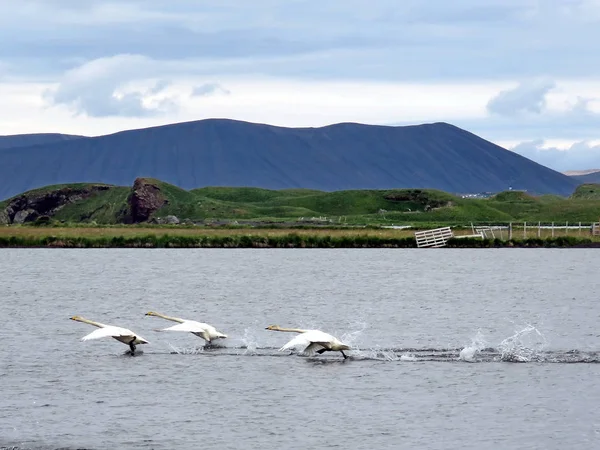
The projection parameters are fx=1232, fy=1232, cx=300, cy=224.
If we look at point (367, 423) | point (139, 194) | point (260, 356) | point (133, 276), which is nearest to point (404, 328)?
point (260, 356)

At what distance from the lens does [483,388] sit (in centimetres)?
2964

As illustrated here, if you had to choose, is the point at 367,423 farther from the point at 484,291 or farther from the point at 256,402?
the point at 484,291

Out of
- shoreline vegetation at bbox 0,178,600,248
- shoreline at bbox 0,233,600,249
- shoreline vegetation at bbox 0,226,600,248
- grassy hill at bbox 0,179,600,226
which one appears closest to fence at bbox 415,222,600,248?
shoreline vegetation at bbox 0,178,600,248

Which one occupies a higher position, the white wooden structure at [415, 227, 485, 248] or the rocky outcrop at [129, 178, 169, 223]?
the rocky outcrop at [129, 178, 169, 223]

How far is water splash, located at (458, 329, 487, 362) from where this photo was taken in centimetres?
3431

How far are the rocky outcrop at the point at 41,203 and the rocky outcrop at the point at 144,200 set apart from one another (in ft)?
37.2

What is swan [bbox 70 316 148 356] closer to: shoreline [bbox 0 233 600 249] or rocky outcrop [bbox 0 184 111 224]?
shoreline [bbox 0 233 600 249]

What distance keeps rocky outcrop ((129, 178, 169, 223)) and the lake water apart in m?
75.7

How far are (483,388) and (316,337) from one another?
16.8 feet

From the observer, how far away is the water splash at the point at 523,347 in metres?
34.5

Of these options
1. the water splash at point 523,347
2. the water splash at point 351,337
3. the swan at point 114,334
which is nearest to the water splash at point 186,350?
the swan at point 114,334

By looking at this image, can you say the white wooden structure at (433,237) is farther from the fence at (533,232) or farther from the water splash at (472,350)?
the water splash at (472,350)

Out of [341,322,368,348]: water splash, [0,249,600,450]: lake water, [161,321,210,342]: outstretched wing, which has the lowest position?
[0,249,600,450]: lake water

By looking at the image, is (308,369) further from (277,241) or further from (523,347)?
(277,241)
